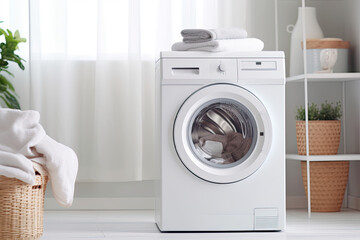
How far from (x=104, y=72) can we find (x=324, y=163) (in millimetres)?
1324

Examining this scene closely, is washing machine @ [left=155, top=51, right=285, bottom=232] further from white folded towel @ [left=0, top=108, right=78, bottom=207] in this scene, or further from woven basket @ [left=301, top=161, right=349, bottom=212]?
woven basket @ [left=301, top=161, right=349, bottom=212]

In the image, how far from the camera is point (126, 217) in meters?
3.15

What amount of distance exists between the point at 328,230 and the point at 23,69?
1.74m

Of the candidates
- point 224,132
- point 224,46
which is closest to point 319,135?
point 224,132

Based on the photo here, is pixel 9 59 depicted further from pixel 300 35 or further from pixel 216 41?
pixel 300 35

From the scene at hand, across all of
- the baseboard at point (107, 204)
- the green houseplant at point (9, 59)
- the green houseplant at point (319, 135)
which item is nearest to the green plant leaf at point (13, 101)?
the green houseplant at point (9, 59)

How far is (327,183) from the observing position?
334 cm

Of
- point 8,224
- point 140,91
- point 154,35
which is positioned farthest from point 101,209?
point 8,224

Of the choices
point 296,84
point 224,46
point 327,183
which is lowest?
point 327,183

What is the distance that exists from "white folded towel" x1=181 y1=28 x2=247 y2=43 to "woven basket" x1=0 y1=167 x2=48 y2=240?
0.94 metres

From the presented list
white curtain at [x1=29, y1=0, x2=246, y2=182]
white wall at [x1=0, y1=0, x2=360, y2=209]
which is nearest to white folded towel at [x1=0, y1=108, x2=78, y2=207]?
white curtain at [x1=29, y1=0, x2=246, y2=182]

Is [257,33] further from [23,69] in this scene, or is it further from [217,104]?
[23,69]

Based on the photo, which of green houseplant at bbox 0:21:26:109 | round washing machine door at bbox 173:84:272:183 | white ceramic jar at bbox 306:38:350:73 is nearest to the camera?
round washing machine door at bbox 173:84:272:183

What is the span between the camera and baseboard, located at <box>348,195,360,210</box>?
347 cm
